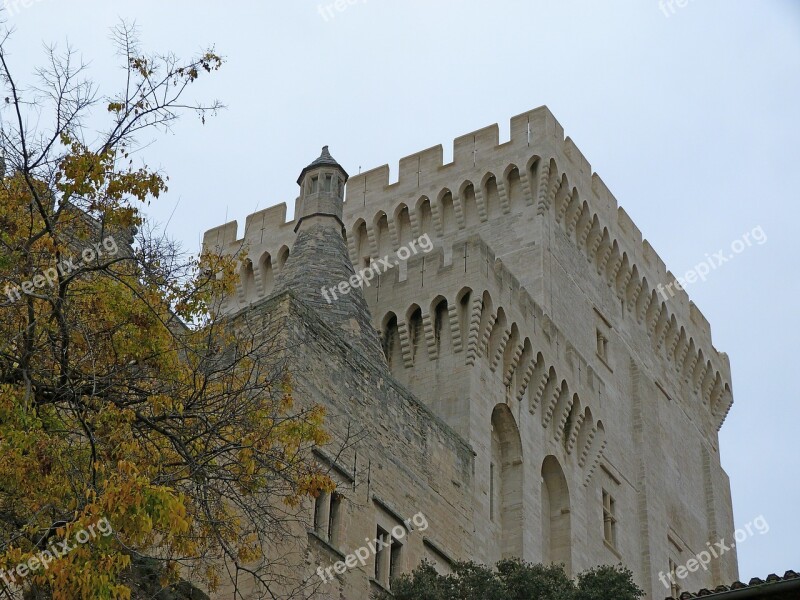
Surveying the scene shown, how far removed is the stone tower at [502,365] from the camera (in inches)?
819

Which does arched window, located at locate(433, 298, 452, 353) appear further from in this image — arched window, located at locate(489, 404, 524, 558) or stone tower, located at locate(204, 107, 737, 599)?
arched window, located at locate(489, 404, 524, 558)

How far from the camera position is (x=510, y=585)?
62.4ft

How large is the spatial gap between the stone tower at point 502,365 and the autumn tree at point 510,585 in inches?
25.3

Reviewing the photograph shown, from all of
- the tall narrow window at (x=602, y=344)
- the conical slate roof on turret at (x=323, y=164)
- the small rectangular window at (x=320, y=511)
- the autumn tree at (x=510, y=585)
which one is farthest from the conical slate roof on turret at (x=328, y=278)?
the tall narrow window at (x=602, y=344)

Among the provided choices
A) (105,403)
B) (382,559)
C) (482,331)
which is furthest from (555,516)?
(105,403)

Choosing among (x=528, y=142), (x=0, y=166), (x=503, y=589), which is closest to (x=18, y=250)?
(x=0, y=166)

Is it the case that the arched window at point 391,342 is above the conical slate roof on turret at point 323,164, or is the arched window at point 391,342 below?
below

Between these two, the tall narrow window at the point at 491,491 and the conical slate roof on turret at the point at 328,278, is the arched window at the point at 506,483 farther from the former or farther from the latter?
the conical slate roof on turret at the point at 328,278

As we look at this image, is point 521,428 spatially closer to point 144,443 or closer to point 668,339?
point 668,339
